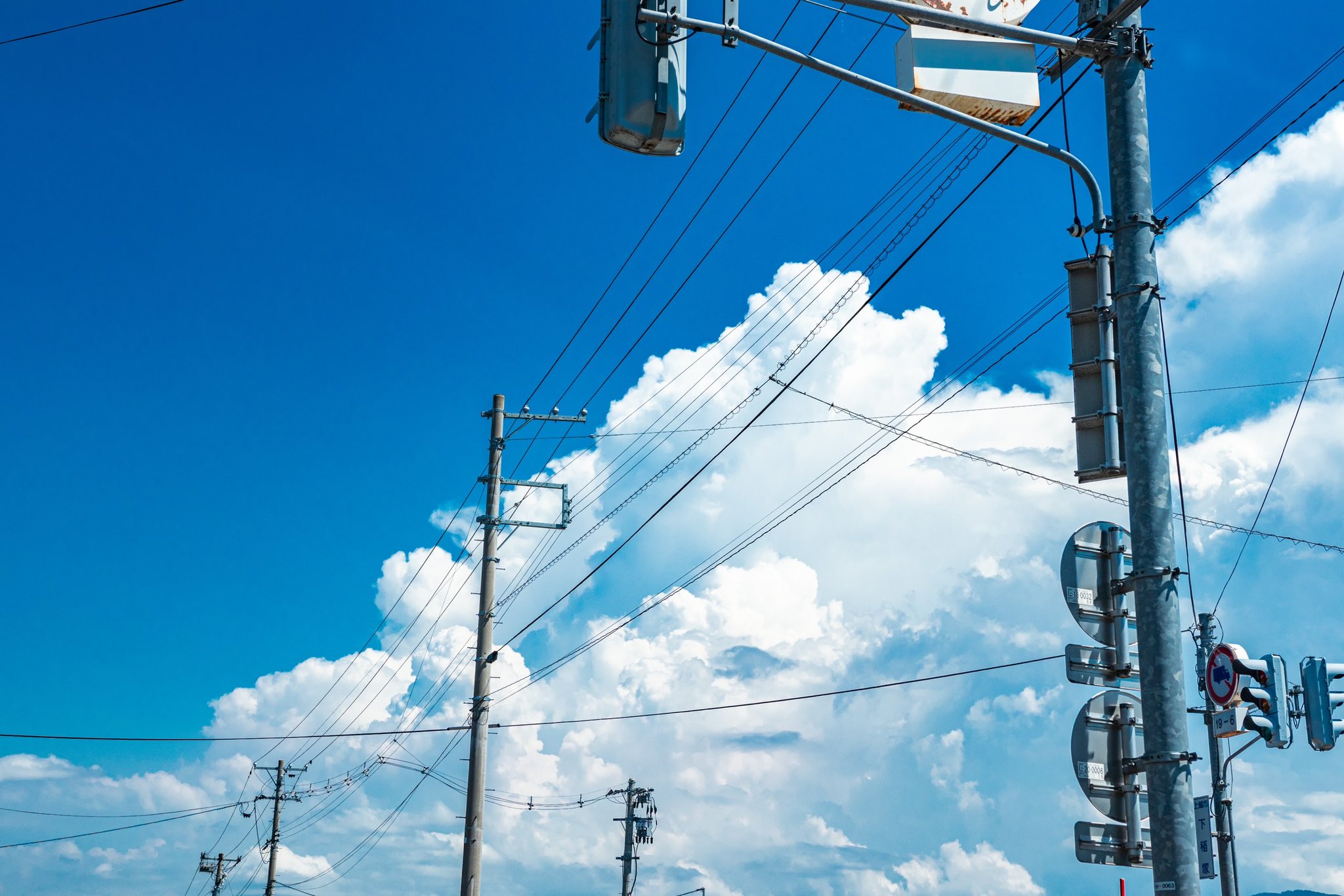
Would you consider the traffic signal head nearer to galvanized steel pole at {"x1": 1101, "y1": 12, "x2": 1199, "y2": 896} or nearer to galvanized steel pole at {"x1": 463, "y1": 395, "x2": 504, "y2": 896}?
galvanized steel pole at {"x1": 1101, "y1": 12, "x2": 1199, "y2": 896}

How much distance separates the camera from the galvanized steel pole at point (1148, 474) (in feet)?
24.1

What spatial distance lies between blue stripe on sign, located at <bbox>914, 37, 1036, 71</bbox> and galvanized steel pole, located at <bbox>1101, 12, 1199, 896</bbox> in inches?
21.6

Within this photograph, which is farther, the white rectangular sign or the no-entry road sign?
the white rectangular sign

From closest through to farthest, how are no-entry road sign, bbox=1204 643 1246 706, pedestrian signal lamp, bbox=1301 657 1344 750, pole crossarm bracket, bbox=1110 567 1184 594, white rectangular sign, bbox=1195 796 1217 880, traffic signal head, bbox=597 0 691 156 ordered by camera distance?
traffic signal head, bbox=597 0 691 156 < pole crossarm bracket, bbox=1110 567 1184 594 < no-entry road sign, bbox=1204 643 1246 706 < pedestrian signal lamp, bbox=1301 657 1344 750 < white rectangular sign, bbox=1195 796 1217 880

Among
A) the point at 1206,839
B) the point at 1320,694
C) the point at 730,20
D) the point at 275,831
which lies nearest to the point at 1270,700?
the point at 1320,694

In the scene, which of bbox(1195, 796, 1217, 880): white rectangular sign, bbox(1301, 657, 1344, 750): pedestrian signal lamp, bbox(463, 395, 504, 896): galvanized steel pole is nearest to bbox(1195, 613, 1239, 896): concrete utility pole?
bbox(1195, 796, 1217, 880): white rectangular sign

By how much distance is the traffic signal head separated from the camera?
23.6ft

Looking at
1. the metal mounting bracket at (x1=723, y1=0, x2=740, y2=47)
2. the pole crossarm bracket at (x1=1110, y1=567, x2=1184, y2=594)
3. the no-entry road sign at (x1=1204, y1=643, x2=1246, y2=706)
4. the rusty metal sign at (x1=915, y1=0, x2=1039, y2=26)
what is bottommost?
the pole crossarm bracket at (x1=1110, y1=567, x2=1184, y2=594)

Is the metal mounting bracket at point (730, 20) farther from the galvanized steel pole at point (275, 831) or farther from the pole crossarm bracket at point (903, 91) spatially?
the galvanized steel pole at point (275, 831)

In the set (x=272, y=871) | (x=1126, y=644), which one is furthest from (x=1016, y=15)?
(x=272, y=871)

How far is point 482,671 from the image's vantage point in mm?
28562

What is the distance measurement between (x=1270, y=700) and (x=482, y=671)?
1725cm

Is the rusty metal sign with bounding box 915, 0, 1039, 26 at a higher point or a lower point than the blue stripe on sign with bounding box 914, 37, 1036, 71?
higher

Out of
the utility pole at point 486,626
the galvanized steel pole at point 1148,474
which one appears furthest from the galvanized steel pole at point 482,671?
the galvanized steel pole at point 1148,474
